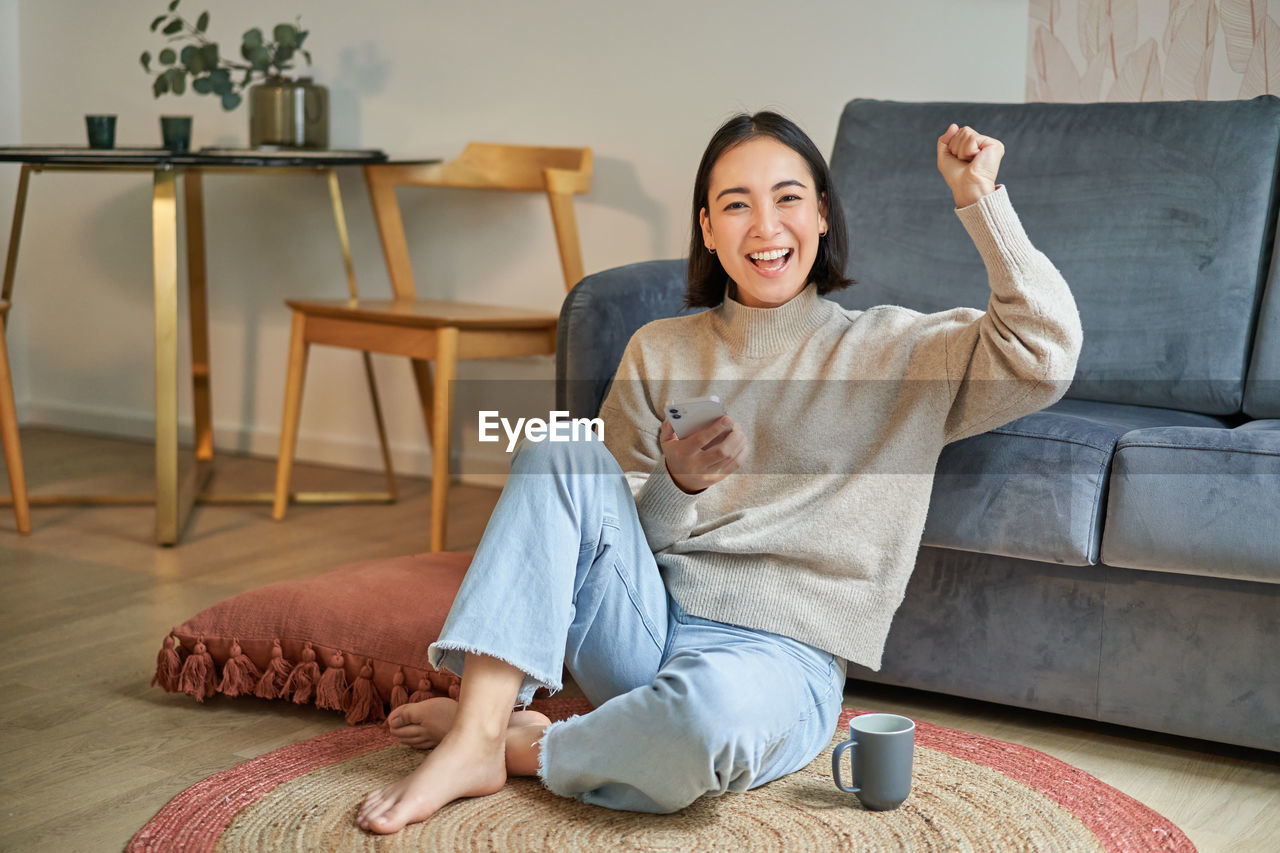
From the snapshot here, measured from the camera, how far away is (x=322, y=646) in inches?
66.7

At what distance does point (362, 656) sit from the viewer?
5.46 ft

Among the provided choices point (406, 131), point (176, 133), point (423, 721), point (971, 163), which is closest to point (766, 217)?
point (971, 163)

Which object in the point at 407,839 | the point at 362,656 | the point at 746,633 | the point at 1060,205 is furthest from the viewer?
the point at 1060,205

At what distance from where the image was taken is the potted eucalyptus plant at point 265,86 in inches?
110

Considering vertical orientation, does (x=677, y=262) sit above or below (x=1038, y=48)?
below

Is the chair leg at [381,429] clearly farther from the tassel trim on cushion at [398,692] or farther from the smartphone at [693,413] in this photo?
the smartphone at [693,413]

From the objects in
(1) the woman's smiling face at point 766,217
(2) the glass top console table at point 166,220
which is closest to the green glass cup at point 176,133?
(2) the glass top console table at point 166,220

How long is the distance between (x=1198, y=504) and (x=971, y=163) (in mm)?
463

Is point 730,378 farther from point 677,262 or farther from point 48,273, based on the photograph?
point 48,273

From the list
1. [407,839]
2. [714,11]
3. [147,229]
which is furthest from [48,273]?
[407,839]

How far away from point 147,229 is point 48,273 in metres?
0.43

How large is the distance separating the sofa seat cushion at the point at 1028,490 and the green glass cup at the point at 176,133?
1852mm

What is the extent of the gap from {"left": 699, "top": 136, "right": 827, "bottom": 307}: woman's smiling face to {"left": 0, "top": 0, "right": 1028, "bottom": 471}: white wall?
1177mm

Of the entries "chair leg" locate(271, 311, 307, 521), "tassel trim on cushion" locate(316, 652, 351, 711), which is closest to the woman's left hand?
"tassel trim on cushion" locate(316, 652, 351, 711)
